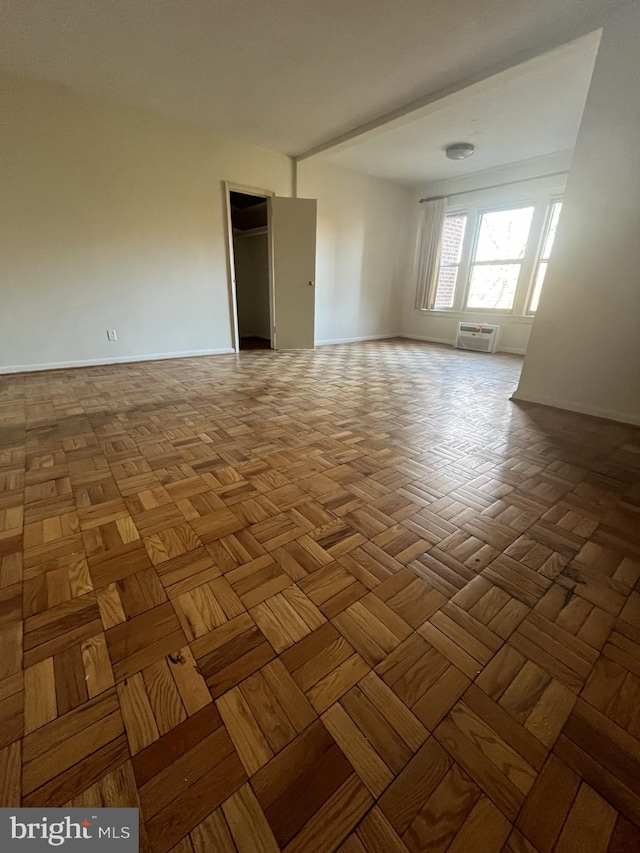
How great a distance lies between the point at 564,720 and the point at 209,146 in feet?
17.6

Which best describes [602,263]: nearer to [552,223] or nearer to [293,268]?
[552,223]

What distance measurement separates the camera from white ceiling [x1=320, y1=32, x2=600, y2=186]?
9.00 ft

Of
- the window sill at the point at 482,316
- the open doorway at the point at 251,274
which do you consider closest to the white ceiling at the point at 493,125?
the open doorway at the point at 251,274

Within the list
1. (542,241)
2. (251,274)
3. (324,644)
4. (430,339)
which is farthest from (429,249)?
(324,644)

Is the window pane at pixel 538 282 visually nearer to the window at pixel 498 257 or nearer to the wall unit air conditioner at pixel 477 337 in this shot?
the window at pixel 498 257

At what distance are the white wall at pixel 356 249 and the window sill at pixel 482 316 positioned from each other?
0.77 m

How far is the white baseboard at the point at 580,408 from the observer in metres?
2.57

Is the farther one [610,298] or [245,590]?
[610,298]

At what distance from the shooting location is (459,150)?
423 cm

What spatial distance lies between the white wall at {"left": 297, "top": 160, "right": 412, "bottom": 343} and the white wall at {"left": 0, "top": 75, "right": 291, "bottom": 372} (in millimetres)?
845

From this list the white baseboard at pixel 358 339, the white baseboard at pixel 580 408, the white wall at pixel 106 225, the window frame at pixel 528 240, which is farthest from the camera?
the white baseboard at pixel 358 339

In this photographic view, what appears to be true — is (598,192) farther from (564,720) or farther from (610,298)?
(564,720)

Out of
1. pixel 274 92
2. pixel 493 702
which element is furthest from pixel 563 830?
pixel 274 92

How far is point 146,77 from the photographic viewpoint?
9.70ft
